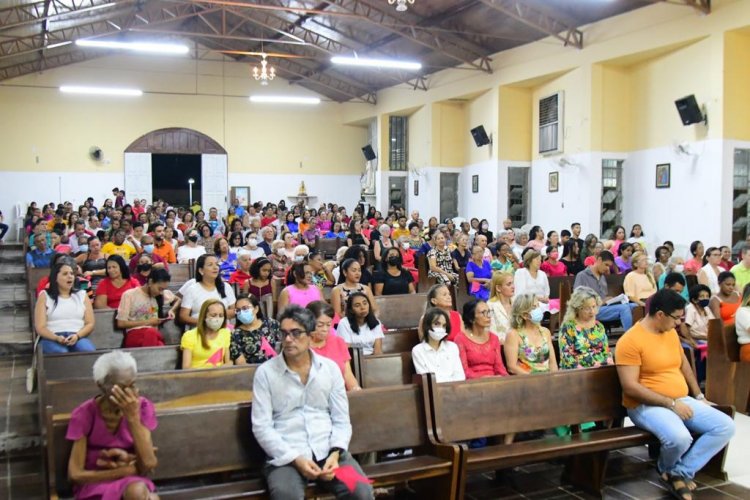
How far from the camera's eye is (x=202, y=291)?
5.52m

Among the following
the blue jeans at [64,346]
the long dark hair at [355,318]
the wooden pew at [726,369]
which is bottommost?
the wooden pew at [726,369]

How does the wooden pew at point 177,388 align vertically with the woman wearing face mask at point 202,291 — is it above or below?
below

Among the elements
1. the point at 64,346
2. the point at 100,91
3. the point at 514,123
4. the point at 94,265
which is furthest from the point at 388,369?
the point at 100,91

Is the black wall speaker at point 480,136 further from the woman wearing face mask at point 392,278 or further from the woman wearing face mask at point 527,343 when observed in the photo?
the woman wearing face mask at point 527,343

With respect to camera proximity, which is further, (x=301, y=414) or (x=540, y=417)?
(x=540, y=417)

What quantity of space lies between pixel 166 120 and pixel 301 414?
61.4 ft

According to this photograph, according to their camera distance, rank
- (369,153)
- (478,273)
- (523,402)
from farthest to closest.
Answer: (369,153) → (478,273) → (523,402)

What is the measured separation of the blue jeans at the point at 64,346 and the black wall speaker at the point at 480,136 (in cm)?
1224

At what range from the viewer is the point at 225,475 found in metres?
3.58

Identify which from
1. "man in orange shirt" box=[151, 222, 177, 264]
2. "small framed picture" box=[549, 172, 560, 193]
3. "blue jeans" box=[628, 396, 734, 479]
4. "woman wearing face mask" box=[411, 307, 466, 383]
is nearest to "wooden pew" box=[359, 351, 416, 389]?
"woman wearing face mask" box=[411, 307, 466, 383]

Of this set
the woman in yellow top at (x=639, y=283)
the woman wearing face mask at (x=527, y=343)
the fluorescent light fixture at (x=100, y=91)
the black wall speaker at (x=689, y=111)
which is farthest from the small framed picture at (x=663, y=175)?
the fluorescent light fixture at (x=100, y=91)

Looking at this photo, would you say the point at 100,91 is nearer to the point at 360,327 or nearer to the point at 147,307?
the point at 147,307

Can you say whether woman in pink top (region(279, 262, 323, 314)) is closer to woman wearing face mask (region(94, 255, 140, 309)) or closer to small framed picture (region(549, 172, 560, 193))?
woman wearing face mask (region(94, 255, 140, 309))

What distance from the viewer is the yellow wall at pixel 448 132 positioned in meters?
18.1
